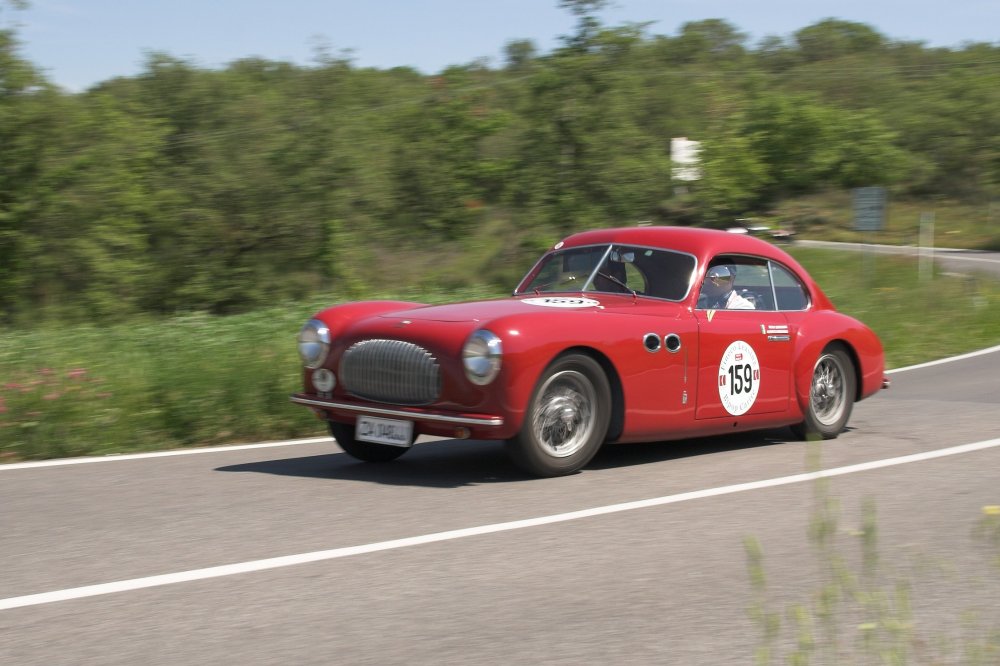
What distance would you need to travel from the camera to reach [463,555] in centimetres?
528

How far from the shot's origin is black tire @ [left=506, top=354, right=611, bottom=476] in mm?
6969

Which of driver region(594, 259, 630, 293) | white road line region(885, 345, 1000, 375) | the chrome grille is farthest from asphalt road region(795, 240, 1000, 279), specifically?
the chrome grille

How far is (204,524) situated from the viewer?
5.92 metres

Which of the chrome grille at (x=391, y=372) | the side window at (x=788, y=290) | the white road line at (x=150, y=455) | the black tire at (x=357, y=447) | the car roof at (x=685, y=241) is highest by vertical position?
the car roof at (x=685, y=241)

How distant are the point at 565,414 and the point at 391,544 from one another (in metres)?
1.98

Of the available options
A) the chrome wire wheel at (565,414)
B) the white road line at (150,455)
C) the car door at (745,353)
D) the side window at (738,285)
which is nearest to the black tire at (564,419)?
the chrome wire wheel at (565,414)

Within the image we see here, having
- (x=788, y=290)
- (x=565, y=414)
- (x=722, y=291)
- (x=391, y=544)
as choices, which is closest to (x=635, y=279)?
(x=722, y=291)

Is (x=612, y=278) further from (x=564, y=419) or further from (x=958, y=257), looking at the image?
(x=958, y=257)

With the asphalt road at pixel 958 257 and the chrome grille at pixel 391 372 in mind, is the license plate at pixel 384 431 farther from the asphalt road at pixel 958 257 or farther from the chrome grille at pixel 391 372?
the asphalt road at pixel 958 257

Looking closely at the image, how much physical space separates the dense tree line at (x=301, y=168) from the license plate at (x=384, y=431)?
694 inches

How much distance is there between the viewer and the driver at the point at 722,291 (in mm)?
8242

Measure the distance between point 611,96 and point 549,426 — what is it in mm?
20516

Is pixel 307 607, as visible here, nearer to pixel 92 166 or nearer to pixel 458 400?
pixel 458 400

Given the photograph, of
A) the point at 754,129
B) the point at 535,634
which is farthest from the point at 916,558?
the point at 754,129
